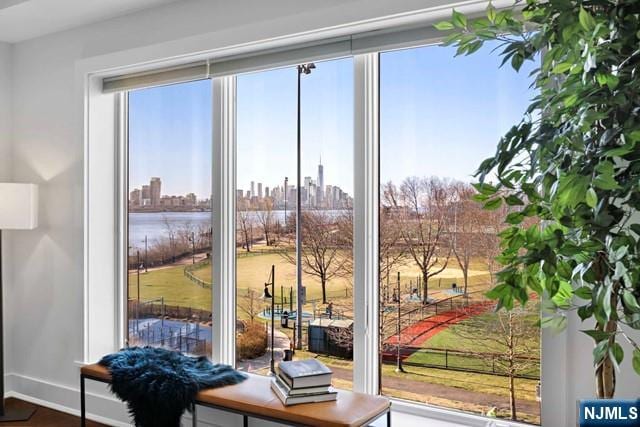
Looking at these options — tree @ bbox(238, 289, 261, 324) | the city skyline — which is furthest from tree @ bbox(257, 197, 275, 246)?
tree @ bbox(238, 289, 261, 324)

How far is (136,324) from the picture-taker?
12.0ft

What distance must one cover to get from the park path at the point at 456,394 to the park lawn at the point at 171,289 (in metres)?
Result: 1.25

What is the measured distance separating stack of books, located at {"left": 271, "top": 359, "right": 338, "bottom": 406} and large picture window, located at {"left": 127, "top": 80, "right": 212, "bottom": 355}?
3.28 feet

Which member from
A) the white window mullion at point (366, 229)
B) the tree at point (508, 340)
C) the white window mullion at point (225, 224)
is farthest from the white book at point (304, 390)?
the white window mullion at point (225, 224)

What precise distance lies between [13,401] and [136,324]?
110cm

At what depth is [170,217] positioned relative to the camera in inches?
138

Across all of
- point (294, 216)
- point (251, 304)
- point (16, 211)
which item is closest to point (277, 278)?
point (251, 304)

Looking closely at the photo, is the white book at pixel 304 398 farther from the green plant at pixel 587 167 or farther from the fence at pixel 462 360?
the green plant at pixel 587 167

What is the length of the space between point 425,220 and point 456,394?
0.81m

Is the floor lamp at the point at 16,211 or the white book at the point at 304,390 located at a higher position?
the floor lamp at the point at 16,211

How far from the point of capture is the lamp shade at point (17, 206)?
347 centimetres

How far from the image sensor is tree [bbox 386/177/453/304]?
2.61 m

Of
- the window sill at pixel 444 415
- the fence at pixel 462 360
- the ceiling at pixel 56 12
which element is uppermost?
the ceiling at pixel 56 12

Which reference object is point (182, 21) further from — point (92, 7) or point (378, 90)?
point (378, 90)
